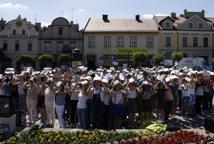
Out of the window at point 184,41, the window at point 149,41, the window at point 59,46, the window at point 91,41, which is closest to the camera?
the window at point 91,41

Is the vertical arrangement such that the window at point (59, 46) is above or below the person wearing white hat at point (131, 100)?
above

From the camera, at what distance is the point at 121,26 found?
227 feet

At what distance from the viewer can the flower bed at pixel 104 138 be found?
1159 cm

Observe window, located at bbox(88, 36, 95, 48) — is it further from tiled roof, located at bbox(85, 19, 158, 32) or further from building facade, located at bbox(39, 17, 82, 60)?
building facade, located at bbox(39, 17, 82, 60)

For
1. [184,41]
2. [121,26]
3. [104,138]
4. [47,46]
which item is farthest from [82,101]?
[184,41]

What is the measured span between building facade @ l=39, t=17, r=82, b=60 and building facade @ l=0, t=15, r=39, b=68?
4.83ft

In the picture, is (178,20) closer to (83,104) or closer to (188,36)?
(188,36)

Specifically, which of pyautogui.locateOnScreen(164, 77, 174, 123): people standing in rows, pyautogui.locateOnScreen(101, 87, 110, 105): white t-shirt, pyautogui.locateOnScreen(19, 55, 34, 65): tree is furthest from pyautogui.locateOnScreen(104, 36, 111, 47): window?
pyautogui.locateOnScreen(101, 87, 110, 105): white t-shirt

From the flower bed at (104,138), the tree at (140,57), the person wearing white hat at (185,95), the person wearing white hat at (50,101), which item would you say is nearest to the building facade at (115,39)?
the tree at (140,57)

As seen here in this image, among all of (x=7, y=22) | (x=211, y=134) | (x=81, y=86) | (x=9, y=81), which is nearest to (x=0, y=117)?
(x=81, y=86)

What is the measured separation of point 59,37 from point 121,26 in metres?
8.84

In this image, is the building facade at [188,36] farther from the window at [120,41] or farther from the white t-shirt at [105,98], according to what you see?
the white t-shirt at [105,98]

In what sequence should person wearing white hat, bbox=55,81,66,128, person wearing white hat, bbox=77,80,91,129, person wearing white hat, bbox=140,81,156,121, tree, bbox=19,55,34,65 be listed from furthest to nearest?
1. tree, bbox=19,55,34,65
2. person wearing white hat, bbox=140,81,156,121
3. person wearing white hat, bbox=55,81,66,128
4. person wearing white hat, bbox=77,80,91,129

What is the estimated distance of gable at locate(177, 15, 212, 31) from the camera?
6981 centimetres
